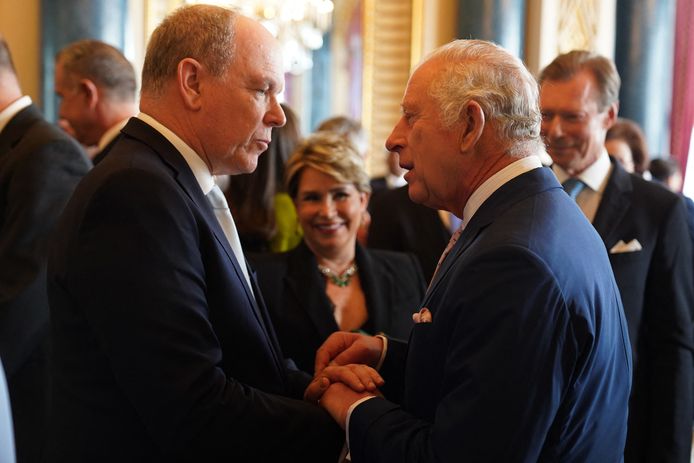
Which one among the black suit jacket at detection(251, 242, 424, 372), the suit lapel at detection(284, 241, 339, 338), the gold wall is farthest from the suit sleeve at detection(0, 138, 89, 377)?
the gold wall

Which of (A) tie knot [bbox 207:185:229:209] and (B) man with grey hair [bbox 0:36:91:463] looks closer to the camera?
(A) tie knot [bbox 207:185:229:209]

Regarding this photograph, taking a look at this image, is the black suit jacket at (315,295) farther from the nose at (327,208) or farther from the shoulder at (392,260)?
the nose at (327,208)

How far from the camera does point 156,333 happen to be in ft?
6.11

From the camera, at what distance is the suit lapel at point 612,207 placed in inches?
123

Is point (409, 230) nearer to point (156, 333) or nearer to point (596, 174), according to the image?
point (596, 174)

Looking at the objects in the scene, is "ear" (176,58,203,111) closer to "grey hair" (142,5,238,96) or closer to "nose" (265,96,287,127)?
"grey hair" (142,5,238,96)

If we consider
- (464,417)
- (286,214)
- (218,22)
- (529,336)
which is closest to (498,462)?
(464,417)

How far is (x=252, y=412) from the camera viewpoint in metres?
1.99

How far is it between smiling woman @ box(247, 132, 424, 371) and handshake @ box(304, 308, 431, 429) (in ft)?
2.21

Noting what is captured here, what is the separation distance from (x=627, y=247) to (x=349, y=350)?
3.86 ft

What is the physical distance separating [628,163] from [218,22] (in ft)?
12.5

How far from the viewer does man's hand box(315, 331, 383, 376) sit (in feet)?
7.82

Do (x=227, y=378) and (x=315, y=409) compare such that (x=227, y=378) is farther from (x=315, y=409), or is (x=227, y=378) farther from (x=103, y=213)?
(x=103, y=213)

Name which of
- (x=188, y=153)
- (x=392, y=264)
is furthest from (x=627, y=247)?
(x=188, y=153)
